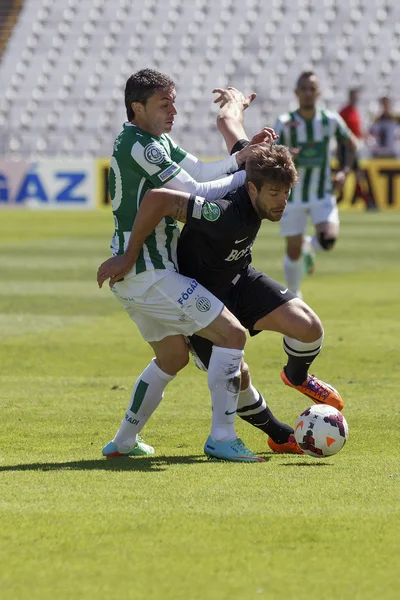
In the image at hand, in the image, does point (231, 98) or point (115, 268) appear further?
point (231, 98)

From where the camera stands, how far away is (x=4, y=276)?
15.5m

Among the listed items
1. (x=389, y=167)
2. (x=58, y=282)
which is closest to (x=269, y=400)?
(x=58, y=282)

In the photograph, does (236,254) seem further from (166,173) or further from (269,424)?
(269,424)

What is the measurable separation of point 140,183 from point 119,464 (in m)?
1.33

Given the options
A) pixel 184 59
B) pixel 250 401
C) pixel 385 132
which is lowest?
pixel 385 132

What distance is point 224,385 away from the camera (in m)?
5.70

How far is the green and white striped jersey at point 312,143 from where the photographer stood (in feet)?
40.3

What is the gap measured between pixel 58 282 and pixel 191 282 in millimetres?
9218

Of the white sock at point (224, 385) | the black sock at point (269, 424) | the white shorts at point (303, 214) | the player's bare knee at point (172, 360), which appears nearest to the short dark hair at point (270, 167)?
the white sock at point (224, 385)

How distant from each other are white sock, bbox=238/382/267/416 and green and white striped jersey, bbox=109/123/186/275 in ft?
2.46

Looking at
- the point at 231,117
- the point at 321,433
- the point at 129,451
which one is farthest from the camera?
the point at 231,117

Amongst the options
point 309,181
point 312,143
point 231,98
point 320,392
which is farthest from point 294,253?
point 320,392

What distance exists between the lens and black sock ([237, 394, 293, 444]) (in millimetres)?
6059

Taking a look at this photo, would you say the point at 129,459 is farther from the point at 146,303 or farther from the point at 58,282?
the point at 58,282
